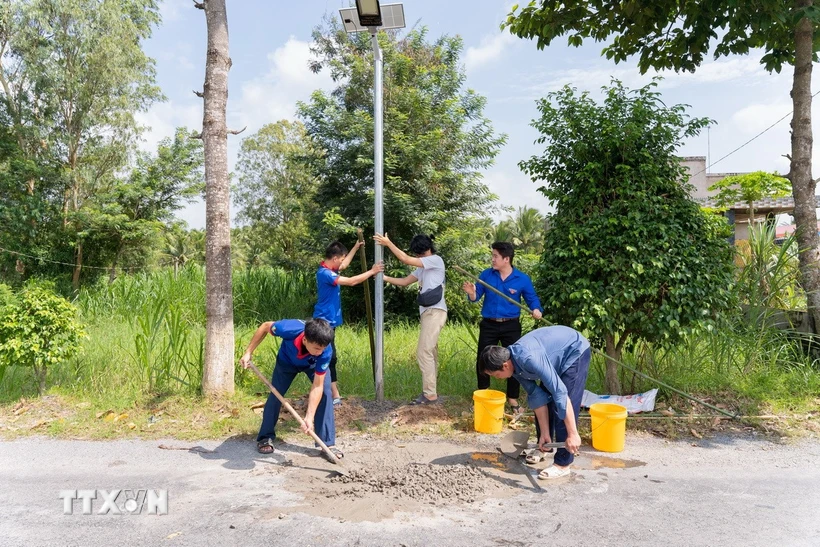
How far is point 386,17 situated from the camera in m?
5.49

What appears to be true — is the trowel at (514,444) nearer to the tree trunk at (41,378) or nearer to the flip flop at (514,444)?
the flip flop at (514,444)

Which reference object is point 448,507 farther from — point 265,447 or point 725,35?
point 725,35

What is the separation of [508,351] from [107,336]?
746 centimetres

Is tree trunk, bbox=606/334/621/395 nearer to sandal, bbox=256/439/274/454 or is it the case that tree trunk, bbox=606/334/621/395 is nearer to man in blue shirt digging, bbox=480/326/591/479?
man in blue shirt digging, bbox=480/326/591/479

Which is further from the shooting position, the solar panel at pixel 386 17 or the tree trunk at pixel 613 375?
the tree trunk at pixel 613 375

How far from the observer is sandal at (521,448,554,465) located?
4.36m

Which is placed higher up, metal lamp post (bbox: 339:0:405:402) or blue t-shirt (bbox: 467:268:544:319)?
metal lamp post (bbox: 339:0:405:402)

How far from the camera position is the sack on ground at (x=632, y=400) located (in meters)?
5.37

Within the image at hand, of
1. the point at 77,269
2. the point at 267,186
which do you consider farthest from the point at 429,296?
the point at 267,186

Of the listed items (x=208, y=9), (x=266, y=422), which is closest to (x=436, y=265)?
(x=266, y=422)

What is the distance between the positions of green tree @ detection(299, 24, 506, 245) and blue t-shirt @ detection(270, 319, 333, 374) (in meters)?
6.93

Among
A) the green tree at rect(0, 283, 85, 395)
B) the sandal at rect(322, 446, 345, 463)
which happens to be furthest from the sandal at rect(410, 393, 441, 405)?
the green tree at rect(0, 283, 85, 395)

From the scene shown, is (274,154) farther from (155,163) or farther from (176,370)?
(176,370)

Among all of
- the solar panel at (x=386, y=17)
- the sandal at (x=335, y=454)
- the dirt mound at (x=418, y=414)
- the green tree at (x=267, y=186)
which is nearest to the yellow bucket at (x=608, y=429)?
the dirt mound at (x=418, y=414)
